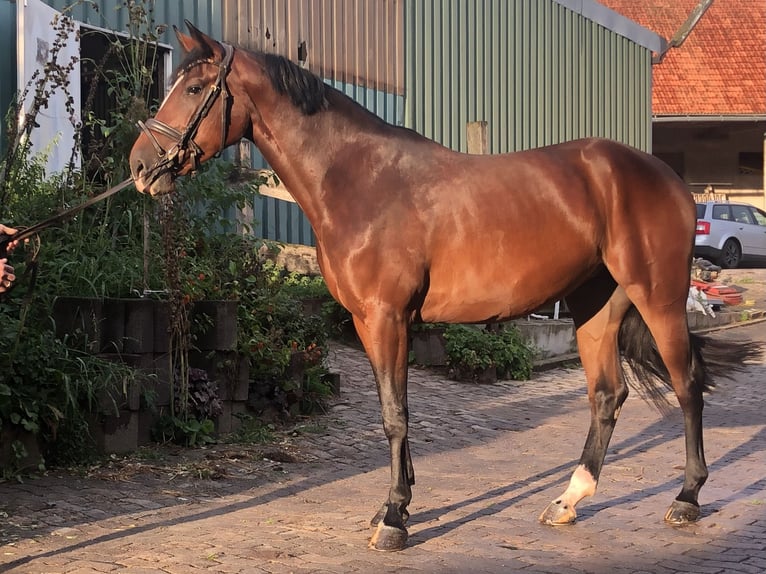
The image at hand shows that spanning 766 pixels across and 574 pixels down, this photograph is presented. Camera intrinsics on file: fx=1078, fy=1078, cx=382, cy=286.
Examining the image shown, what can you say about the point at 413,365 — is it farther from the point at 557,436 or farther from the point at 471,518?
the point at 471,518

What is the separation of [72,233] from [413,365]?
4283mm

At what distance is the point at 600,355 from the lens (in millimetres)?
5938

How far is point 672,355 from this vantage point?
5.61 m

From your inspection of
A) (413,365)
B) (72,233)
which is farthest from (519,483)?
(413,365)

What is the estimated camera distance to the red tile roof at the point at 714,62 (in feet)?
90.9

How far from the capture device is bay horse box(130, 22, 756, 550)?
5.00 metres

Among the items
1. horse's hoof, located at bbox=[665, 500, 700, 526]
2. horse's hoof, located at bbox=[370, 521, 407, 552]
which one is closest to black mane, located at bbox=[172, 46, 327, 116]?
horse's hoof, located at bbox=[370, 521, 407, 552]

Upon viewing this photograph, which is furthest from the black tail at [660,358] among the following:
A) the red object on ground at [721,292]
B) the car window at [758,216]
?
the car window at [758,216]

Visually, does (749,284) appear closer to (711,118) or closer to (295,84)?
(711,118)

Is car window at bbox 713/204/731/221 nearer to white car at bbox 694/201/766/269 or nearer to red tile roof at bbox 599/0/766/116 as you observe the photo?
white car at bbox 694/201/766/269

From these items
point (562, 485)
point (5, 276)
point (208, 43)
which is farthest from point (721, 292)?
point (5, 276)

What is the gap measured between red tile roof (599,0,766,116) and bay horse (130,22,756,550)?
23001 millimetres

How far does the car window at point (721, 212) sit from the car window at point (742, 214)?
0.57 feet

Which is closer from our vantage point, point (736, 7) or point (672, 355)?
point (672, 355)
